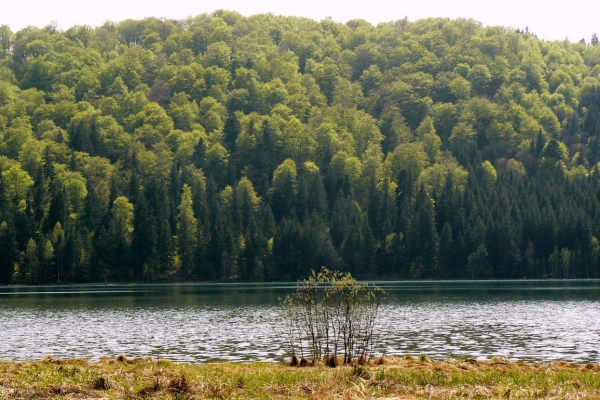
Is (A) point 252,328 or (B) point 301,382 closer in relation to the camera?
(B) point 301,382

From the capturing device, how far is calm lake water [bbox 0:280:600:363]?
152 feet

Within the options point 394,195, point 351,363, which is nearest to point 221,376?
point 351,363

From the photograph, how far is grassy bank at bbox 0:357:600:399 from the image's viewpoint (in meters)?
24.5

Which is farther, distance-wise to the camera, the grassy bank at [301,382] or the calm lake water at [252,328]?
the calm lake water at [252,328]

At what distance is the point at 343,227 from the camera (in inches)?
6624

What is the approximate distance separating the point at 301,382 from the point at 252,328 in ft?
113

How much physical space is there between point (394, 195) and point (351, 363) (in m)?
153

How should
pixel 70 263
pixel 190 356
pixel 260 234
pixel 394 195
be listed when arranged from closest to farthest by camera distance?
pixel 190 356
pixel 70 263
pixel 260 234
pixel 394 195

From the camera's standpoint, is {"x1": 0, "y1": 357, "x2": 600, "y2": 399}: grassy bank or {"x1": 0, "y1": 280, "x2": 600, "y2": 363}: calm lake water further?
{"x1": 0, "y1": 280, "x2": 600, "y2": 363}: calm lake water

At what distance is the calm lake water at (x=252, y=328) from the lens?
46.2 m

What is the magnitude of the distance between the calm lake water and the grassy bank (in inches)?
437

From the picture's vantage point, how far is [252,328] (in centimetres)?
6109

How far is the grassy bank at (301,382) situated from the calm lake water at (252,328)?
437 inches

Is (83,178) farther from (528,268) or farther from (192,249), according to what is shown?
(528,268)
